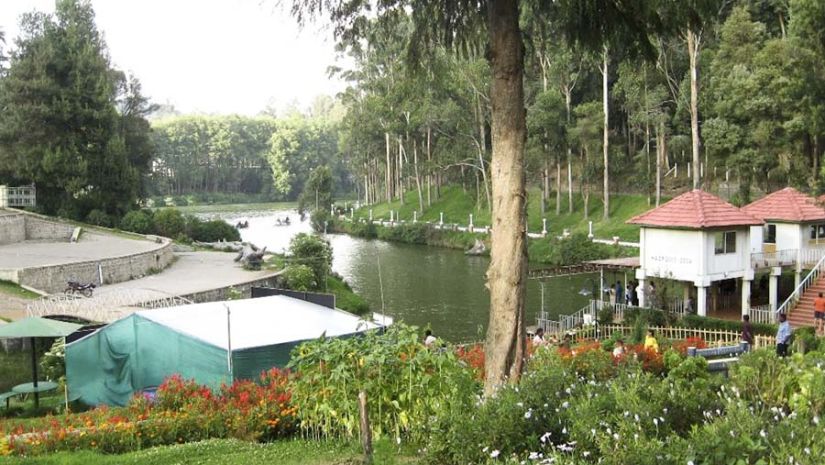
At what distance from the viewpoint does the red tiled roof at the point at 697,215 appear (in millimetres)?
25281

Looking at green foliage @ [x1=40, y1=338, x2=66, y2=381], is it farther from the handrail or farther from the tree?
the handrail

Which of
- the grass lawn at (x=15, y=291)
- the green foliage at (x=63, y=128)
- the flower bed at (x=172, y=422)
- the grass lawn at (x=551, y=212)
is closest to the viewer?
the flower bed at (x=172, y=422)

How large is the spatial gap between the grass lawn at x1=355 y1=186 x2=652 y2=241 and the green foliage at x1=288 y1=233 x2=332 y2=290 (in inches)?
446

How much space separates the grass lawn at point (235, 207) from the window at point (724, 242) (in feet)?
282

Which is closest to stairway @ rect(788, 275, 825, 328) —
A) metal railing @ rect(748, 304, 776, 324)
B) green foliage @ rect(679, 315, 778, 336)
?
metal railing @ rect(748, 304, 776, 324)

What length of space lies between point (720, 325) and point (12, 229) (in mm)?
33473

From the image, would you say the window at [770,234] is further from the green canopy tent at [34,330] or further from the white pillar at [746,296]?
the green canopy tent at [34,330]

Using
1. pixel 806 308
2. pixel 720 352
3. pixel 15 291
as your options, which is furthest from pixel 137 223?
pixel 720 352

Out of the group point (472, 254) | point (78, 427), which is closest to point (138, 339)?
point (78, 427)

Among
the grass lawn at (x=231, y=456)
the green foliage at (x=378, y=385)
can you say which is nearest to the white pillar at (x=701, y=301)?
the green foliage at (x=378, y=385)

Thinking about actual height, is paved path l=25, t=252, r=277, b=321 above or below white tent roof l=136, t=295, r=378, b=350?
below

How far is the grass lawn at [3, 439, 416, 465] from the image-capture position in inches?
357

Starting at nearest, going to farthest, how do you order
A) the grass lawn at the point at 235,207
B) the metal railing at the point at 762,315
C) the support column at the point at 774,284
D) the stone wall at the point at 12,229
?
1. the metal railing at the point at 762,315
2. the support column at the point at 774,284
3. the stone wall at the point at 12,229
4. the grass lawn at the point at 235,207

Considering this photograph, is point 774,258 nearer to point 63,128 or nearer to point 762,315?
point 762,315
